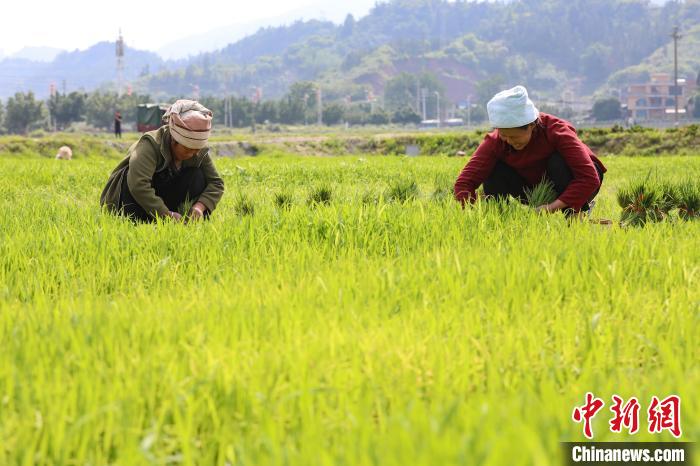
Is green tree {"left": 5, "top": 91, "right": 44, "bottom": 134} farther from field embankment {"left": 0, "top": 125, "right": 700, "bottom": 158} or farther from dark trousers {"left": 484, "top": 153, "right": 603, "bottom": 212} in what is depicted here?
dark trousers {"left": 484, "top": 153, "right": 603, "bottom": 212}

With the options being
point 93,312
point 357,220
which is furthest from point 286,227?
point 93,312

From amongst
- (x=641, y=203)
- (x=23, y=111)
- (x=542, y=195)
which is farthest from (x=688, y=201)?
(x=23, y=111)

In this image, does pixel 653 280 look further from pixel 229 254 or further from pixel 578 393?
pixel 229 254

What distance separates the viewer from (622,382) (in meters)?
1.72

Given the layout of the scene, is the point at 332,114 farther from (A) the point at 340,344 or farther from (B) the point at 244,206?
(A) the point at 340,344

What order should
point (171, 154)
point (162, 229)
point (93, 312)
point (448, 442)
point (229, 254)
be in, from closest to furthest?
point (448, 442)
point (93, 312)
point (229, 254)
point (162, 229)
point (171, 154)

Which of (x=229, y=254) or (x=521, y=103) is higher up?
(x=521, y=103)

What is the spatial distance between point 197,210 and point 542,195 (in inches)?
90.1

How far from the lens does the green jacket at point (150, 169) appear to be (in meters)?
4.73

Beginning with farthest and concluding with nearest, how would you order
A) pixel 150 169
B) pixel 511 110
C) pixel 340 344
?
pixel 150 169
pixel 511 110
pixel 340 344

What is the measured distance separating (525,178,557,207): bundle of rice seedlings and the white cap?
1.40ft

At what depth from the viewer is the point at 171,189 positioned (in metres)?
5.16

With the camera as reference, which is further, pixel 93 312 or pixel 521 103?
pixel 521 103

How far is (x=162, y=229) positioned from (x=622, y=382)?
2.75 m
